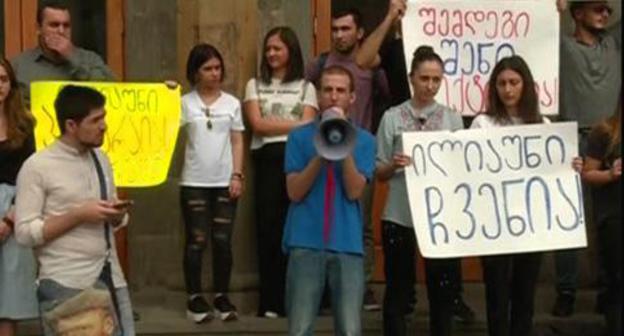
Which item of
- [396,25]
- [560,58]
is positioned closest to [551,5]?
[560,58]

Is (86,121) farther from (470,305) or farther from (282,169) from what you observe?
(470,305)

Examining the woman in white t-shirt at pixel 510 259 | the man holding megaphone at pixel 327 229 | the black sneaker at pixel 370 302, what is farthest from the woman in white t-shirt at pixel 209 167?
the woman in white t-shirt at pixel 510 259

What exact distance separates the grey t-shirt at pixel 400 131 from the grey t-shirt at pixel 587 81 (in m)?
1.24

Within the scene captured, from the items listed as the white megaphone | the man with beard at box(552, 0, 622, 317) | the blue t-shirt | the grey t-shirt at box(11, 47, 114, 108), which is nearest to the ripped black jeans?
the grey t-shirt at box(11, 47, 114, 108)

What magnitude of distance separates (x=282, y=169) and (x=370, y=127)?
0.59 meters

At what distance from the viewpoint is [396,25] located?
880cm

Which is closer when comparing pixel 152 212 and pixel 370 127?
pixel 370 127

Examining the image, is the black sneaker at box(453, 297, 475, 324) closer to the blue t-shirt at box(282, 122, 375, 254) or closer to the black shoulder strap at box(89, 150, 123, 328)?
the blue t-shirt at box(282, 122, 375, 254)

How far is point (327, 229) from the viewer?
723cm

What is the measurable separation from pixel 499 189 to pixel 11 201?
2579mm

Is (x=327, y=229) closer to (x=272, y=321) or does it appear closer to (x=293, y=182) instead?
(x=293, y=182)

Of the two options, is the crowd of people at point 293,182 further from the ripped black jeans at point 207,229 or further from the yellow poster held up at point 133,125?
the yellow poster held up at point 133,125

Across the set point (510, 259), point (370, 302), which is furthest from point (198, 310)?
point (510, 259)

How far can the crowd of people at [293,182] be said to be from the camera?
635cm
